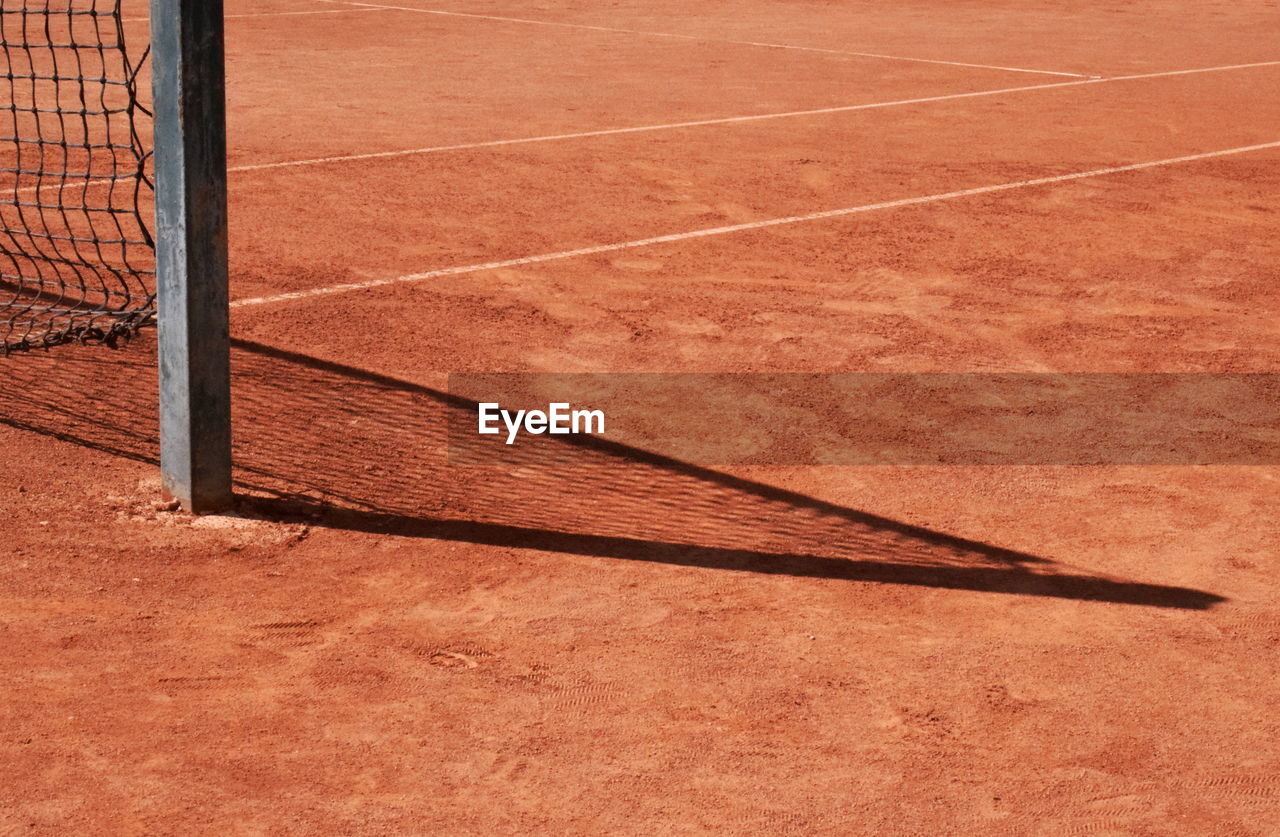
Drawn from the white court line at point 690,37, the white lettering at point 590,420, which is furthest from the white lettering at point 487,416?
the white court line at point 690,37

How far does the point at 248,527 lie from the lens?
636 centimetres

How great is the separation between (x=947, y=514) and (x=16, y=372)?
4.59 metres

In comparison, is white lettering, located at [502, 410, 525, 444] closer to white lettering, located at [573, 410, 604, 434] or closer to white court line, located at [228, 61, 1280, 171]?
white lettering, located at [573, 410, 604, 434]

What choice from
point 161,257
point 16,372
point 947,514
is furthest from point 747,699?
point 16,372

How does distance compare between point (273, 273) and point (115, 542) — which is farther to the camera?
point (273, 273)

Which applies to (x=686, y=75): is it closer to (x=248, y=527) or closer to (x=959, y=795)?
(x=248, y=527)

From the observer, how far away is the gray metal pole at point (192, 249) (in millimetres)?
5898

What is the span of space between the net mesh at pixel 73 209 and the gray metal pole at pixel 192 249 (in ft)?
1.35

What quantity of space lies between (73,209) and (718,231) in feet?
14.6

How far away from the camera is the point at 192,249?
6.07 meters

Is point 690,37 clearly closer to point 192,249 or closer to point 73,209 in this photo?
point 73,209
